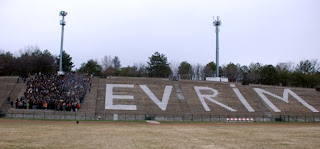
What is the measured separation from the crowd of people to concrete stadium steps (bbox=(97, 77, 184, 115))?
3.66 metres

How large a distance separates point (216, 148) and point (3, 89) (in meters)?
49.3

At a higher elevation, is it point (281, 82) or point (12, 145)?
point (281, 82)

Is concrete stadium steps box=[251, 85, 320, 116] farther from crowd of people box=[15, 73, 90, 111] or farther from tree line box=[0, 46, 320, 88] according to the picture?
crowd of people box=[15, 73, 90, 111]

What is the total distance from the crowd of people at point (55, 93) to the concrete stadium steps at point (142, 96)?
3657 mm

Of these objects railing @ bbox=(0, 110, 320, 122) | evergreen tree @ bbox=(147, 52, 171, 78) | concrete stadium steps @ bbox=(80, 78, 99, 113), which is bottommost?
railing @ bbox=(0, 110, 320, 122)

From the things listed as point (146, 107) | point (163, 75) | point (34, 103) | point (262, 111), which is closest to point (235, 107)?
point (262, 111)

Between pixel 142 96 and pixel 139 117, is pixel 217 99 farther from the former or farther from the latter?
pixel 139 117

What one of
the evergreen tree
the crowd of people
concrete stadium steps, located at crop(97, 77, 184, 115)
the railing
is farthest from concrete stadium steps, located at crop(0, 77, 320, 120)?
the evergreen tree

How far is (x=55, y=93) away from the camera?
53719 millimetres

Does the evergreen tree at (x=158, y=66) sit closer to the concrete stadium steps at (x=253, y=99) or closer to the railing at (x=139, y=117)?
the concrete stadium steps at (x=253, y=99)

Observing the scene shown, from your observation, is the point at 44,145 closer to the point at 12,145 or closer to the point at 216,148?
the point at 12,145

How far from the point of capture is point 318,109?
64.6 meters

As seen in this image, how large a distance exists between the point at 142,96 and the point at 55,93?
16.2 m

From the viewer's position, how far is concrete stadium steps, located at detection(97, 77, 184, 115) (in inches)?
2205
